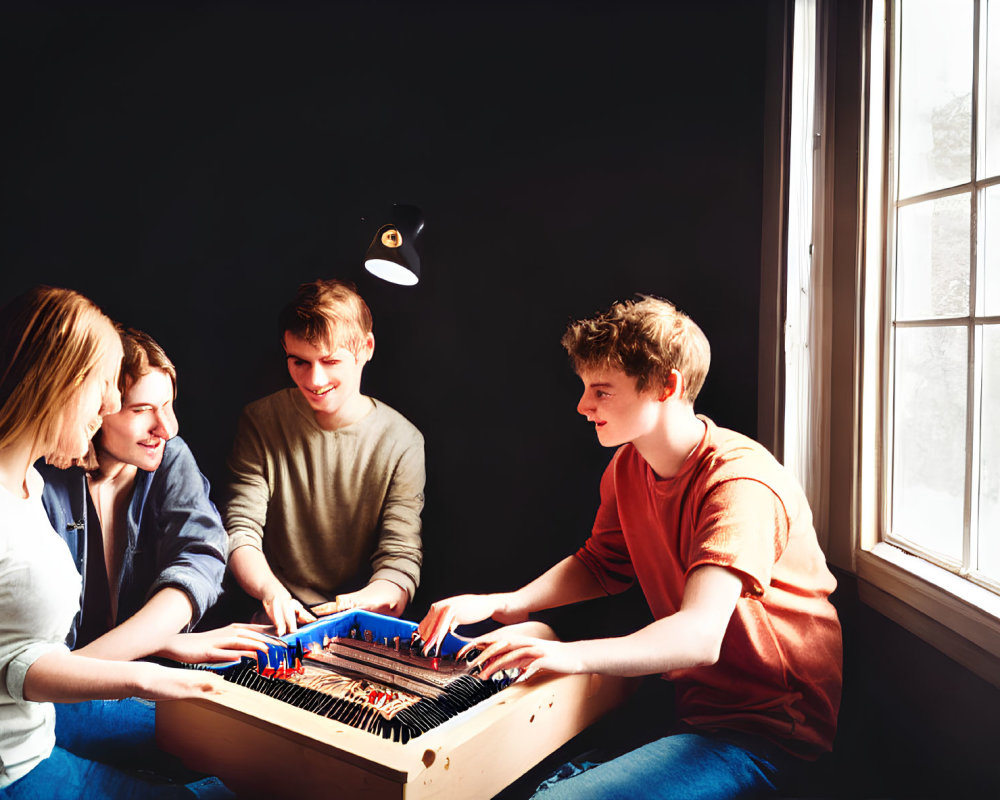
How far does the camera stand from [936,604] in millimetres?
1225

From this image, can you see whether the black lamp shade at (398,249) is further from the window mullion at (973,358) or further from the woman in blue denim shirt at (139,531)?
the window mullion at (973,358)

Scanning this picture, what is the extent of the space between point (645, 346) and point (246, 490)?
33.1 inches

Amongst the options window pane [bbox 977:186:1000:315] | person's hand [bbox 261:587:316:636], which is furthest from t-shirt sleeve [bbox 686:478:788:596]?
person's hand [bbox 261:587:316:636]

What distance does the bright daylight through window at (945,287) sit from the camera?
1.19m

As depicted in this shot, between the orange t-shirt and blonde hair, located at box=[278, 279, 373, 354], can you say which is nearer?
the orange t-shirt

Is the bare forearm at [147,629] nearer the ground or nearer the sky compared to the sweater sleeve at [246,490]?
nearer the ground

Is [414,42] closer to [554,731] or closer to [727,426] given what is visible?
[727,426]

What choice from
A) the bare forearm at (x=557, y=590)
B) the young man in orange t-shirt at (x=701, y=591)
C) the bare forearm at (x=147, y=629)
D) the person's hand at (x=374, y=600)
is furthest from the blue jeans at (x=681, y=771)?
the bare forearm at (x=147, y=629)

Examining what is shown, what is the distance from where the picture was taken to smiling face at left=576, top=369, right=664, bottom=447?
4.01 feet

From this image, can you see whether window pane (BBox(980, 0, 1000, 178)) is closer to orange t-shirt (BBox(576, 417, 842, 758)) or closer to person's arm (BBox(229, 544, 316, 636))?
orange t-shirt (BBox(576, 417, 842, 758))

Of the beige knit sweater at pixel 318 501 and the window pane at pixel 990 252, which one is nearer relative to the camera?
the window pane at pixel 990 252

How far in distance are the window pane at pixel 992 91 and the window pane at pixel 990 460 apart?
283 millimetres

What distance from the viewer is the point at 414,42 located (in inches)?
57.5

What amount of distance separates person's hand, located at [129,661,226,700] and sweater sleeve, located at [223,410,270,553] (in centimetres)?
43
